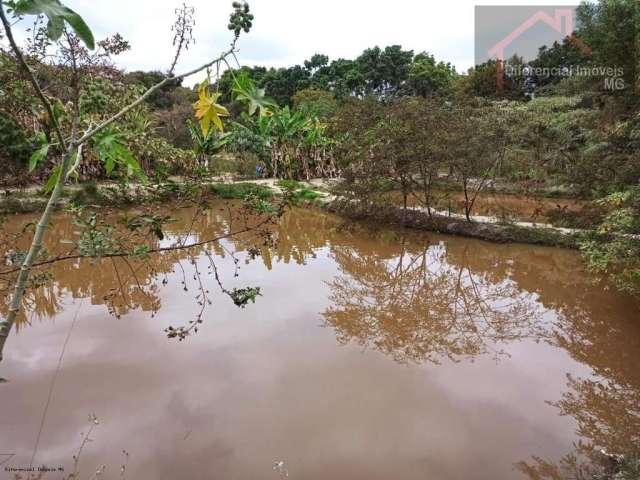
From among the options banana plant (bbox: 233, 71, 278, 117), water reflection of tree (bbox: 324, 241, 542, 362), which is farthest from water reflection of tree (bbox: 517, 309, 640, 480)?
banana plant (bbox: 233, 71, 278, 117)

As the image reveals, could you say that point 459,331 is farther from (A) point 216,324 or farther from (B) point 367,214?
(B) point 367,214

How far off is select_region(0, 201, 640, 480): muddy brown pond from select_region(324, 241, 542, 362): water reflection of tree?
0.03 meters

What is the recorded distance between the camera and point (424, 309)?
5.57m

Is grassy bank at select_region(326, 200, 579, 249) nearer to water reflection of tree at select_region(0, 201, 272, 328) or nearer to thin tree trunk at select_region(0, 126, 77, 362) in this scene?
water reflection of tree at select_region(0, 201, 272, 328)

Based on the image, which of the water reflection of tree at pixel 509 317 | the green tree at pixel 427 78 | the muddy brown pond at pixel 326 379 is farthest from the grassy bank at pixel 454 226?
the green tree at pixel 427 78

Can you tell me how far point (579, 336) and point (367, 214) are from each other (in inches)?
225

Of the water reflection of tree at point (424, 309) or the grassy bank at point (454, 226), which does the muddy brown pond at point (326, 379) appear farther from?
the grassy bank at point (454, 226)

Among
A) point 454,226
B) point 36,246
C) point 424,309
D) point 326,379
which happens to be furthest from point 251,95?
point 454,226

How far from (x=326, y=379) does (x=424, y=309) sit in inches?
87.2

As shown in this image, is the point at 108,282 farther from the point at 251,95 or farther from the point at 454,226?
the point at 454,226

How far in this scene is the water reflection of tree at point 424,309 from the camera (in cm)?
460

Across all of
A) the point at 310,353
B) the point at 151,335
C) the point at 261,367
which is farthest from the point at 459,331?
the point at 151,335

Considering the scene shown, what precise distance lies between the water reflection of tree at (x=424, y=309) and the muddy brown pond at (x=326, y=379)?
30 mm

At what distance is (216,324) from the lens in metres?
4.75
